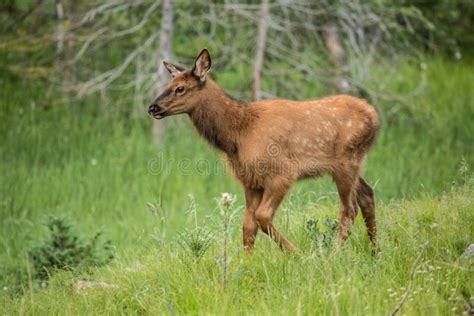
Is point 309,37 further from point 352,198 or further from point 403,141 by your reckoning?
point 352,198

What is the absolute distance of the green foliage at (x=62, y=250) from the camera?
29.0 ft

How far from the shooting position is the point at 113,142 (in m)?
13.1

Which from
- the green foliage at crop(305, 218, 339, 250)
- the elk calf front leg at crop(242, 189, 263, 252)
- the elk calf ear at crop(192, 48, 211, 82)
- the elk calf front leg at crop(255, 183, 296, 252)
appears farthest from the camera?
the elk calf ear at crop(192, 48, 211, 82)

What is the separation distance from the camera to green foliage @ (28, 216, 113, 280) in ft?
29.0

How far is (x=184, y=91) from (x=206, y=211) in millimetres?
3922

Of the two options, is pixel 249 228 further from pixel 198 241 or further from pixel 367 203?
pixel 367 203

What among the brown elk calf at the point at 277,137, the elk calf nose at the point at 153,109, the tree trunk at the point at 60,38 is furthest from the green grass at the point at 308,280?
the tree trunk at the point at 60,38

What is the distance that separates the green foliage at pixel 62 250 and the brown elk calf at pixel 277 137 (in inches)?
83.9

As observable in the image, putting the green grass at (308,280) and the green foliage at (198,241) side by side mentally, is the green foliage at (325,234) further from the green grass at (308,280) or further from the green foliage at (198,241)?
the green foliage at (198,241)

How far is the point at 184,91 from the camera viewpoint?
7.48 metres

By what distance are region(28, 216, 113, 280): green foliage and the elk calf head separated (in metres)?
2.09

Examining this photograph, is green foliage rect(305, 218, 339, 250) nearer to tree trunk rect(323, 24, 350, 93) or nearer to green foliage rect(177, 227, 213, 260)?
green foliage rect(177, 227, 213, 260)

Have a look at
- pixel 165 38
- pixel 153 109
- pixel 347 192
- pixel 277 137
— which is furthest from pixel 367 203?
pixel 165 38

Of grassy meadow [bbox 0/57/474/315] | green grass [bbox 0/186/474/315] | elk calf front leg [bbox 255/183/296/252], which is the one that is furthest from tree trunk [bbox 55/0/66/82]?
elk calf front leg [bbox 255/183/296/252]
